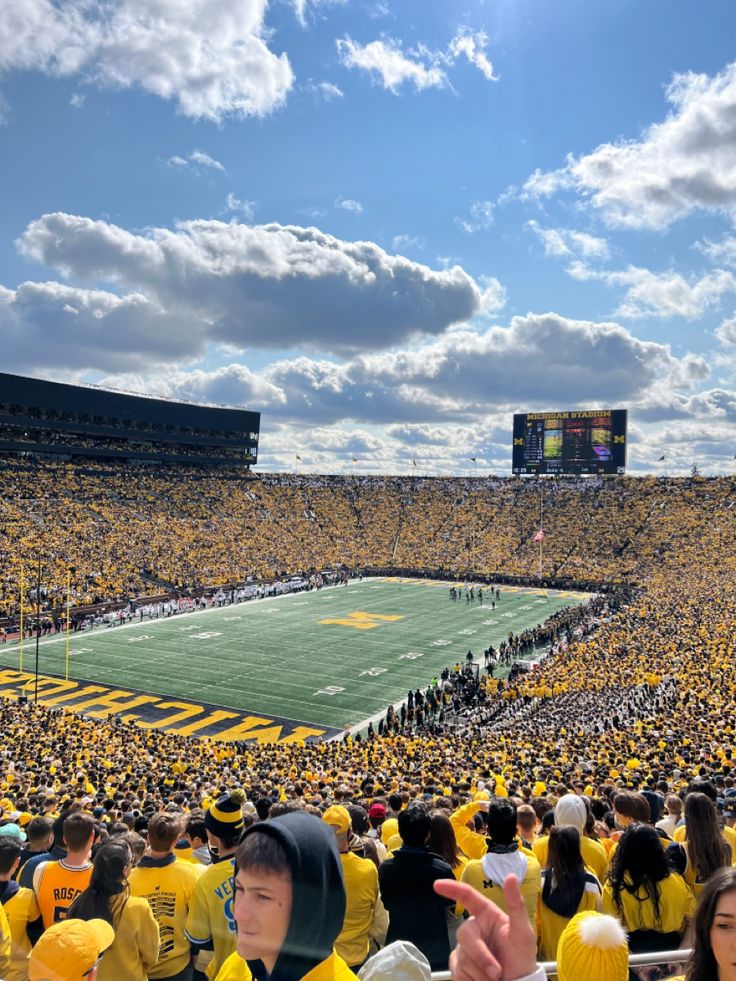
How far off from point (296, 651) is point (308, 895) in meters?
30.5

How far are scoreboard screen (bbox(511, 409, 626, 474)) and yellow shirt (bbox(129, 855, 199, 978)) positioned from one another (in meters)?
63.3

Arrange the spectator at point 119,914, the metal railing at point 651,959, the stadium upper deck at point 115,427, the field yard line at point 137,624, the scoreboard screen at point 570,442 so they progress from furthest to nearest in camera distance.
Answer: the scoreboard screen at point 570,442 → the stadium upper deck at point 115,427 → the field yard line at point 137,624 → the spectator at point 119,914 → the metal railing at point 651,959

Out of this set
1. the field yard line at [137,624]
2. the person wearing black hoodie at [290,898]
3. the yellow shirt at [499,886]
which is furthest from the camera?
the field yard line at [137,624]

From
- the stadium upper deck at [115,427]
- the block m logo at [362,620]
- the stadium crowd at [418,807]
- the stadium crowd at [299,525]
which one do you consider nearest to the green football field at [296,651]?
the block m logo at [362,620]

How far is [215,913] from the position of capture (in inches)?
140

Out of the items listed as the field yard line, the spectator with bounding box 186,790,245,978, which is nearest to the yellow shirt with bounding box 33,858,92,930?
the spectator with bounding box 186,790,245,978

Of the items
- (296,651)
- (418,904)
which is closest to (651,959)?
(418,904)

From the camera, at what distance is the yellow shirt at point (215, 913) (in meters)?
3.54

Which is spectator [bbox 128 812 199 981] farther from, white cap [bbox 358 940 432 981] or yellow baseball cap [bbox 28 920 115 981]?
white cap [bbox 358 940 432 981]

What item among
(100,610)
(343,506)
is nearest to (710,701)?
(100,610)

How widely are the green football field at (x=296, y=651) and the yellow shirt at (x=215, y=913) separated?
1875 centimetres

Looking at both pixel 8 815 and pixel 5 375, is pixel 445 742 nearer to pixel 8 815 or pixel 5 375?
pixel 8 815

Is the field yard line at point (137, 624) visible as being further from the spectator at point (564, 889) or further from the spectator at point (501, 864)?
the spectator at point (564, 889)

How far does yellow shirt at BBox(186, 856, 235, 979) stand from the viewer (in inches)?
139
